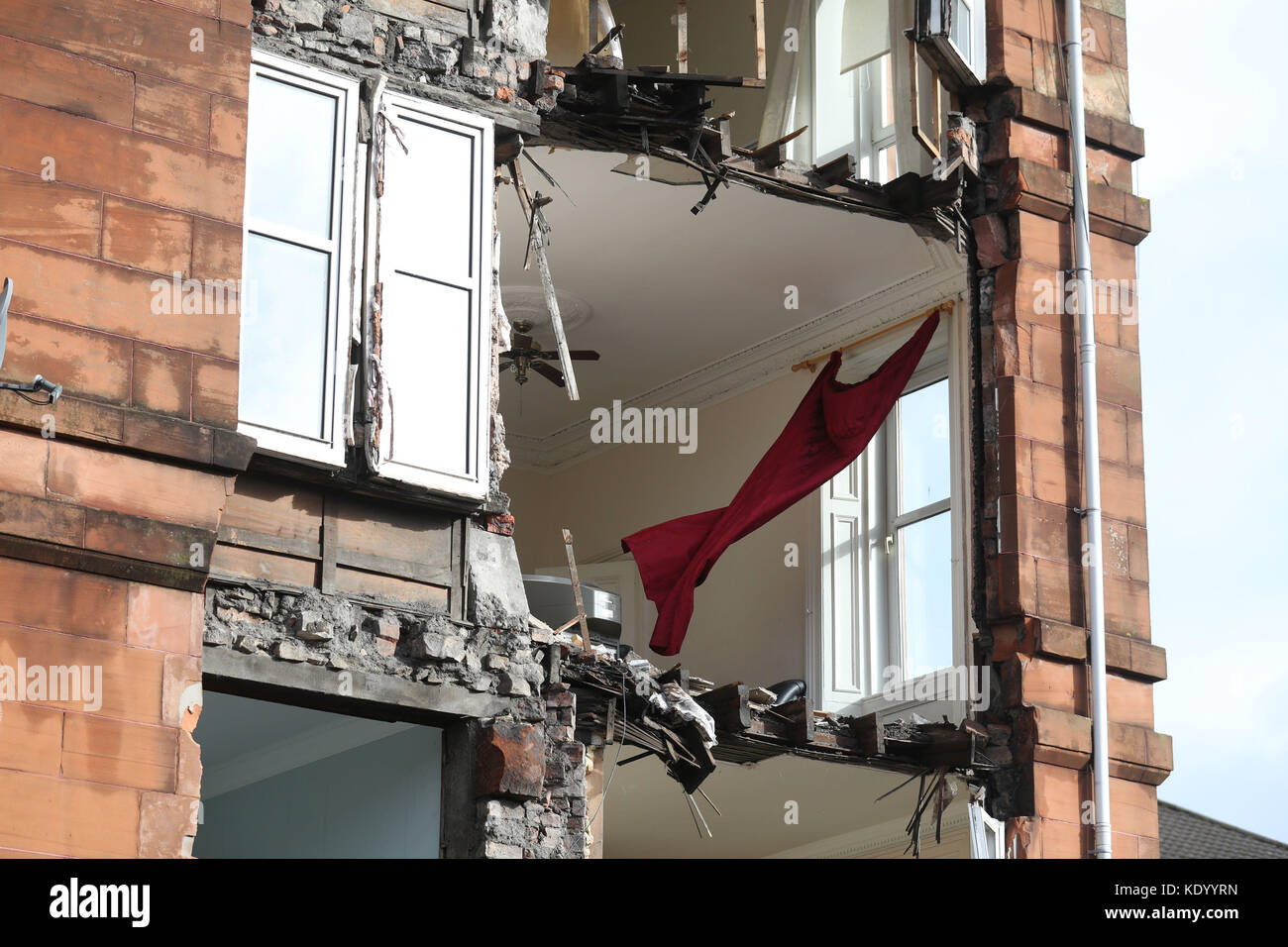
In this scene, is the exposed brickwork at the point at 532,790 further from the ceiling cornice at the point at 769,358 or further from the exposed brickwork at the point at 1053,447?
the ceiling cornice at the point at 769,358

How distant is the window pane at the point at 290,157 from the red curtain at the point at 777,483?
14.8 ft

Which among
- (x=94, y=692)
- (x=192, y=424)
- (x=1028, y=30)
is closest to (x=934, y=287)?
(x=1028, y=30)

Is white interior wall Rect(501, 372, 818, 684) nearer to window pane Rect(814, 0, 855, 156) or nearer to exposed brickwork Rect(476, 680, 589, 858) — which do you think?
window pane Rect(814, 0, 855, 156)

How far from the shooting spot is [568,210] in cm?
1385

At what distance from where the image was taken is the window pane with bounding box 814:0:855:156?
1458 centimetres

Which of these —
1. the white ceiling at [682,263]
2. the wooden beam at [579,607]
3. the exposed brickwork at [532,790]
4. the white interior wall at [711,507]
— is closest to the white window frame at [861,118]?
the white ceiling at [682,263]

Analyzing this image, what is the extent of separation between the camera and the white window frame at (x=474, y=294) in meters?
10.2

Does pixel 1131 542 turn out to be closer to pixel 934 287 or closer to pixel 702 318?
pixel 934 287

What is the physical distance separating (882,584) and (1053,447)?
2.05 meters

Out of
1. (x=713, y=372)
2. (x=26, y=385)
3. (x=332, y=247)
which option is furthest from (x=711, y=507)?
(x=26, y=385)

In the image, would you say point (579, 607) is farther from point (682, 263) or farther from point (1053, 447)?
point (682, 263)
